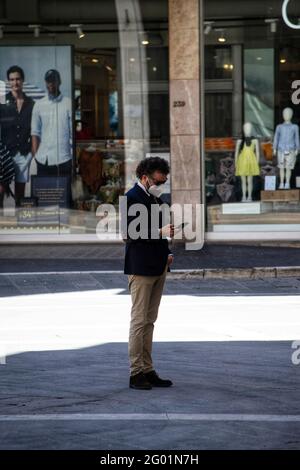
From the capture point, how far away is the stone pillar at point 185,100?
20250mm

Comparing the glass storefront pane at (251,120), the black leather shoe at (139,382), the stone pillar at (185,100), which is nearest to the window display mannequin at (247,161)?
the glass storefront pane at (251,120)

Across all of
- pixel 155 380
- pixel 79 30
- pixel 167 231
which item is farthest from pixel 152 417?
pixel 79 30

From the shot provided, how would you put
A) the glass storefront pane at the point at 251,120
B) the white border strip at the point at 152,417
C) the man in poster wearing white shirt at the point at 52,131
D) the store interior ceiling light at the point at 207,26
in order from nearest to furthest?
the white border strip at the point at 152,417 < the store interior ceiling light at the point at 207,26 < the glass storefront pane at the point at 251,120 < the man in poster wearing white shirt at the point at 52,131

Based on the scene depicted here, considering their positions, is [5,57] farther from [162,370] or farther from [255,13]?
[162,370]

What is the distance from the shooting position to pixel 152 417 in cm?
809

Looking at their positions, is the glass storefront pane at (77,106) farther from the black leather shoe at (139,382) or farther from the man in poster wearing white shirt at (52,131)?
the black leather shoe at (139,382)

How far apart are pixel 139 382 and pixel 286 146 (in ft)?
41.3

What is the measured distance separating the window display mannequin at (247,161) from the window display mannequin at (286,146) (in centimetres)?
40

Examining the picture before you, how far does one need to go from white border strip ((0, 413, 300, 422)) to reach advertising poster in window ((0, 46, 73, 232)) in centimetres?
1336

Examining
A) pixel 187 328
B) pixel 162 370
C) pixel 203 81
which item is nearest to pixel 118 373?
pixel 162 370

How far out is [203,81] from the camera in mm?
20609

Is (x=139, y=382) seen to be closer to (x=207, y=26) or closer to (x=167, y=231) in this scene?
(x=167, y=231)

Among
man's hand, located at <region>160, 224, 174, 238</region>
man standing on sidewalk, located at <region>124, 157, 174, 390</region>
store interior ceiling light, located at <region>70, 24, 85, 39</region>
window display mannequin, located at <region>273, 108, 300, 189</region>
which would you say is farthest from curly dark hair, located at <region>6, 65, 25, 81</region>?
man's hand, located at <region>160, 224, 174, 238</region>

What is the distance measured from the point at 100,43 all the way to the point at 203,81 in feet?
6.98
